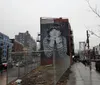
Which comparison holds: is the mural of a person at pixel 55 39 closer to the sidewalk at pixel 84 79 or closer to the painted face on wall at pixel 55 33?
the painted face on wall at pixel 55 33

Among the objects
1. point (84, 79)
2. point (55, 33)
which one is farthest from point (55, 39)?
point (84, 79)

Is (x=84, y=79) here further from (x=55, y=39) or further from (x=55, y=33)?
(x=55, y=33)

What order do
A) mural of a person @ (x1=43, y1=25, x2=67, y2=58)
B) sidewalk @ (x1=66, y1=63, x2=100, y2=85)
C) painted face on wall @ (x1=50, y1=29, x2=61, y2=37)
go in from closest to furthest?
1. sidewalk @ (x1=66, y1=63, x2=100, y2=85)
2. mural of a person @ (x1=43, y1=25, x2=67, y2=58)
3. painted face on wall @ (x1=50, y1=29, x2=61, y2=37)

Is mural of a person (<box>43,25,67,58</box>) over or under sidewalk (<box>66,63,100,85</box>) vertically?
over

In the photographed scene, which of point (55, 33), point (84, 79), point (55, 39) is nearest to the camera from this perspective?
point (84, 79)

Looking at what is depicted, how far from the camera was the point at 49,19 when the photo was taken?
65.9 meters

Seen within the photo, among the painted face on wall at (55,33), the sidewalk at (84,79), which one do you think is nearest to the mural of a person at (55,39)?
the painted face on wall at (55,33)

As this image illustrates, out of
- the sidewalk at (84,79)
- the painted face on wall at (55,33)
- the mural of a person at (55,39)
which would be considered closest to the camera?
the sidewalk at (84,79)

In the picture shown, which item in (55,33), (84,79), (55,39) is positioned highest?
(55,33)

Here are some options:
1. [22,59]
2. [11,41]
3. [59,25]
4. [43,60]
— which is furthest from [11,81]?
[11,41]

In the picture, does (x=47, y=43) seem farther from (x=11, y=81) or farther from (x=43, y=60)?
(x=11, y=81)

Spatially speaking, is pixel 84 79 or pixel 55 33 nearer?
pixel 84 79

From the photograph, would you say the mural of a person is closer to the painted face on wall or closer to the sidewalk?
the painted face on wall

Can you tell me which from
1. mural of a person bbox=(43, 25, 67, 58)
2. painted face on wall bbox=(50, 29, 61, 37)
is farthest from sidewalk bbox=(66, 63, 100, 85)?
painted face on wall bbox=(50, 29, 61, 37)
